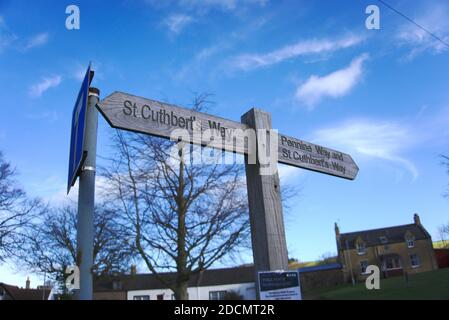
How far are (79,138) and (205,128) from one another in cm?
126

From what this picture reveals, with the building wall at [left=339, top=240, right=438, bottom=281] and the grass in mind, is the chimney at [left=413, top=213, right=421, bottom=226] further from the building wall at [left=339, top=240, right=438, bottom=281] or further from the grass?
the grass

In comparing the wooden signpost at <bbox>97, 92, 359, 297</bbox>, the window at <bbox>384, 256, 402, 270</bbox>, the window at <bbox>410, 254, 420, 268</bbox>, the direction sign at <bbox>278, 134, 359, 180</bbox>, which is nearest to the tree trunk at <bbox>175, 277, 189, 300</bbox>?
the direction sign at <bbox>278, 134, 359, 180</bbox>

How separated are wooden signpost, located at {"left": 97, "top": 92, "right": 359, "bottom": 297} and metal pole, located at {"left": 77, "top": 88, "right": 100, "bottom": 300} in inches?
8.6

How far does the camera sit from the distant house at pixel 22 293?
51.4 meters

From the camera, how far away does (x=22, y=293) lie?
55719 millimetres

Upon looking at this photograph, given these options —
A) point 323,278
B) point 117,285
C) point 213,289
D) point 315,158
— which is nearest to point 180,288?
point 315,158

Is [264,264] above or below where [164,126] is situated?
below

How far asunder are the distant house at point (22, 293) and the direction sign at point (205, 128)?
176 ft

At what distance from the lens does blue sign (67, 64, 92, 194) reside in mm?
2492

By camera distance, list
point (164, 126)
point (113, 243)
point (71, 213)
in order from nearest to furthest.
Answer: point (164, 126) < point (113, 243) < point (71, 213)
